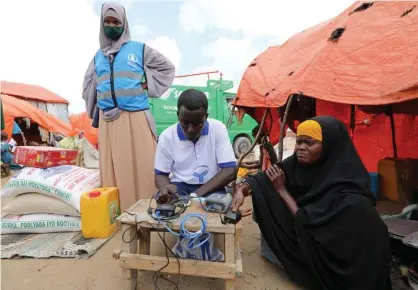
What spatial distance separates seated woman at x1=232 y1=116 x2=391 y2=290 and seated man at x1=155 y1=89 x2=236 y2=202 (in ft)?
0.80

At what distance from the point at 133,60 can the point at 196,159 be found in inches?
52.4

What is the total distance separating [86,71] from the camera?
3254mm

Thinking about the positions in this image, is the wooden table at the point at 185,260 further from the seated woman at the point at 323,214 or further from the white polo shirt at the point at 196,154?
the white polo shirt at the point at 196,154

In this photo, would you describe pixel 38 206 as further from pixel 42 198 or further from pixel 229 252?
pixel 229 252

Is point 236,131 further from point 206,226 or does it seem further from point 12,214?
point 206,226

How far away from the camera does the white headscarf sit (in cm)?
285

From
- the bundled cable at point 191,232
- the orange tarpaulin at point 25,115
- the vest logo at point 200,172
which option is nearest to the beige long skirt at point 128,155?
the vest logo at point 200,172

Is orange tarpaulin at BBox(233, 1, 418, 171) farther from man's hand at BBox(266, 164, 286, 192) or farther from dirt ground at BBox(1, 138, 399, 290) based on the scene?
dirt ground at BBox(1, 138, 399, 290)

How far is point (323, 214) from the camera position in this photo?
6.29 ft

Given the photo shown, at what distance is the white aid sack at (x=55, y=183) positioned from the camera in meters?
2.94

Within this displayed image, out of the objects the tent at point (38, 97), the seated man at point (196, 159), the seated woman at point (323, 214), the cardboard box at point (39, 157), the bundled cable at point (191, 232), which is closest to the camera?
the bundled cable at point (191, 232)

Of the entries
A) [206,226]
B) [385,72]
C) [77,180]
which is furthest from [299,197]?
[77,180]

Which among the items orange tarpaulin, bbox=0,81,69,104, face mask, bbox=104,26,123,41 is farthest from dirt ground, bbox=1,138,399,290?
orange tarpaulin, bbox=0,81,69,104

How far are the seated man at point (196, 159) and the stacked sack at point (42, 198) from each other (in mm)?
1122
